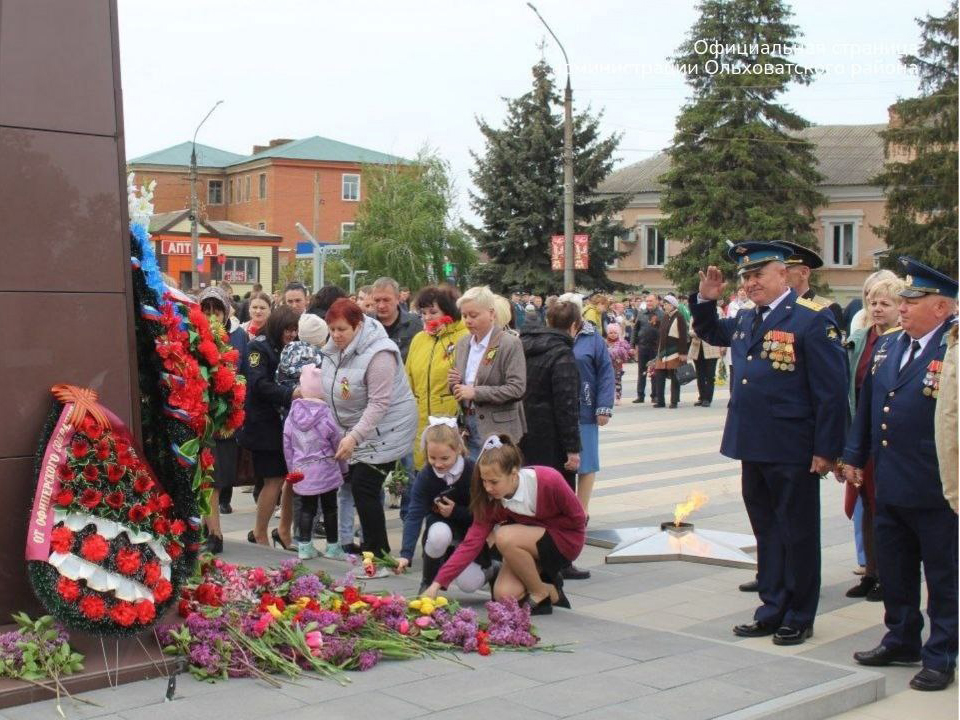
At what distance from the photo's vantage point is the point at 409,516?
720 cm

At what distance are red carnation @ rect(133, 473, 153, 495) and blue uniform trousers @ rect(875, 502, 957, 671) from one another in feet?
11.0

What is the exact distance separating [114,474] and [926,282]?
146 inches

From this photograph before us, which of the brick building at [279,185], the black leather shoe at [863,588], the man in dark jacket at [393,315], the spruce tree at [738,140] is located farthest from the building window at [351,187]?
the black leather shoe at [863,588]

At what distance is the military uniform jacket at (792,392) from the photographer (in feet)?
20.1

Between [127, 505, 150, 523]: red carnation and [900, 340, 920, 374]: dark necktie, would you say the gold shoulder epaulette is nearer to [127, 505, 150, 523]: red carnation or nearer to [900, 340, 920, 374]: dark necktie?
[900, 340, 920, 374]: dark necktie

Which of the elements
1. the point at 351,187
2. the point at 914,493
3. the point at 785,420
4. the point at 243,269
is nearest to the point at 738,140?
the point at 243,269

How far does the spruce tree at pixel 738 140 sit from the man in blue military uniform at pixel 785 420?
40391 millimetres

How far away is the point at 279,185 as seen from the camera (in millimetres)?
79500

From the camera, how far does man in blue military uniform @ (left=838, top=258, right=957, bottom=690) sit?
5609 millimetres

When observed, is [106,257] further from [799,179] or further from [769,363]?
[799,179]

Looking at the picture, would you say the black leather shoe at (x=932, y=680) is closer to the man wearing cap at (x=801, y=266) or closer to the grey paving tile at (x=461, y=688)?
the grey paving tile at (x=461, y=688)

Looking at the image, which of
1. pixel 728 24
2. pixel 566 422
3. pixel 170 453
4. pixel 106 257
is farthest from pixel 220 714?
pixel 728 24

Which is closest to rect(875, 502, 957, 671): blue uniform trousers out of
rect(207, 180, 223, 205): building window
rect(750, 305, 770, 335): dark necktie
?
rect(750, 305, 770, 335): dark necktie

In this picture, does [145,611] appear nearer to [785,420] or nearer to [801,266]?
[785,420]
